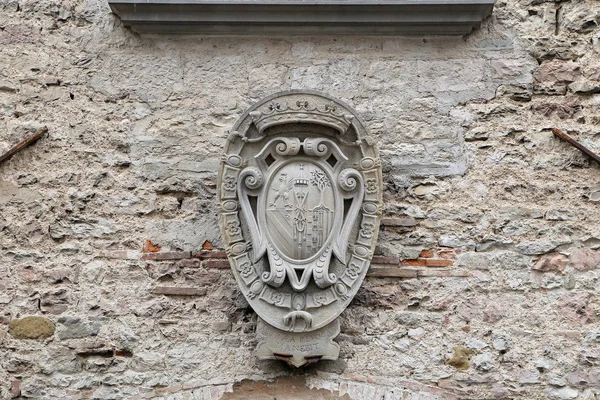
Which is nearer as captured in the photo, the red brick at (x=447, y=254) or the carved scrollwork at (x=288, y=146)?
the carved scrollwork at (x=288, y=146)

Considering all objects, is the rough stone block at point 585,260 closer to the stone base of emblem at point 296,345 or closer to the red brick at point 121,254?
the stone base of emblem at point 296,345

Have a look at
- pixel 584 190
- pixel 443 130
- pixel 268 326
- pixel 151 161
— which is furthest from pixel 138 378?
pixel 584 190

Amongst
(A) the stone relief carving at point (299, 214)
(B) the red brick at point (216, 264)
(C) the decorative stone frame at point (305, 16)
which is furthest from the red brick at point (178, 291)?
(C) the decorative stone frame at point (305, 16)

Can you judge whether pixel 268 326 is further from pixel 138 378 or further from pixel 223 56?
pixel 223 56

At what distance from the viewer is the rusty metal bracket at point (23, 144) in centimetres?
413

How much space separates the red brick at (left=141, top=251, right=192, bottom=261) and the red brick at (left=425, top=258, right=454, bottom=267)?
4.36ft

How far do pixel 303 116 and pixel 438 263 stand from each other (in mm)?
1102

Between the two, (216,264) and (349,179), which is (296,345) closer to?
(216,264)

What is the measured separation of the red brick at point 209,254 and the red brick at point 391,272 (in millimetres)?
819

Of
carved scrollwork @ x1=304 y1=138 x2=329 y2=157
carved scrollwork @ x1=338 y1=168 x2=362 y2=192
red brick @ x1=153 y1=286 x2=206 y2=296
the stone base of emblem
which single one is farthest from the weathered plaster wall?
carved scrollwork @ x1=304 y1=138 x2=329 y2=157

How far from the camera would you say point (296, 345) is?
384 centimetres

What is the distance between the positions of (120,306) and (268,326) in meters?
0.85

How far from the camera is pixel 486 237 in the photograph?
13.3 ft

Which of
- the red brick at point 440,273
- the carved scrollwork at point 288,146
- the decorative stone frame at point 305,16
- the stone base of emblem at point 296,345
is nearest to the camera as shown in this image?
the stone base of emblem at point 296,345
